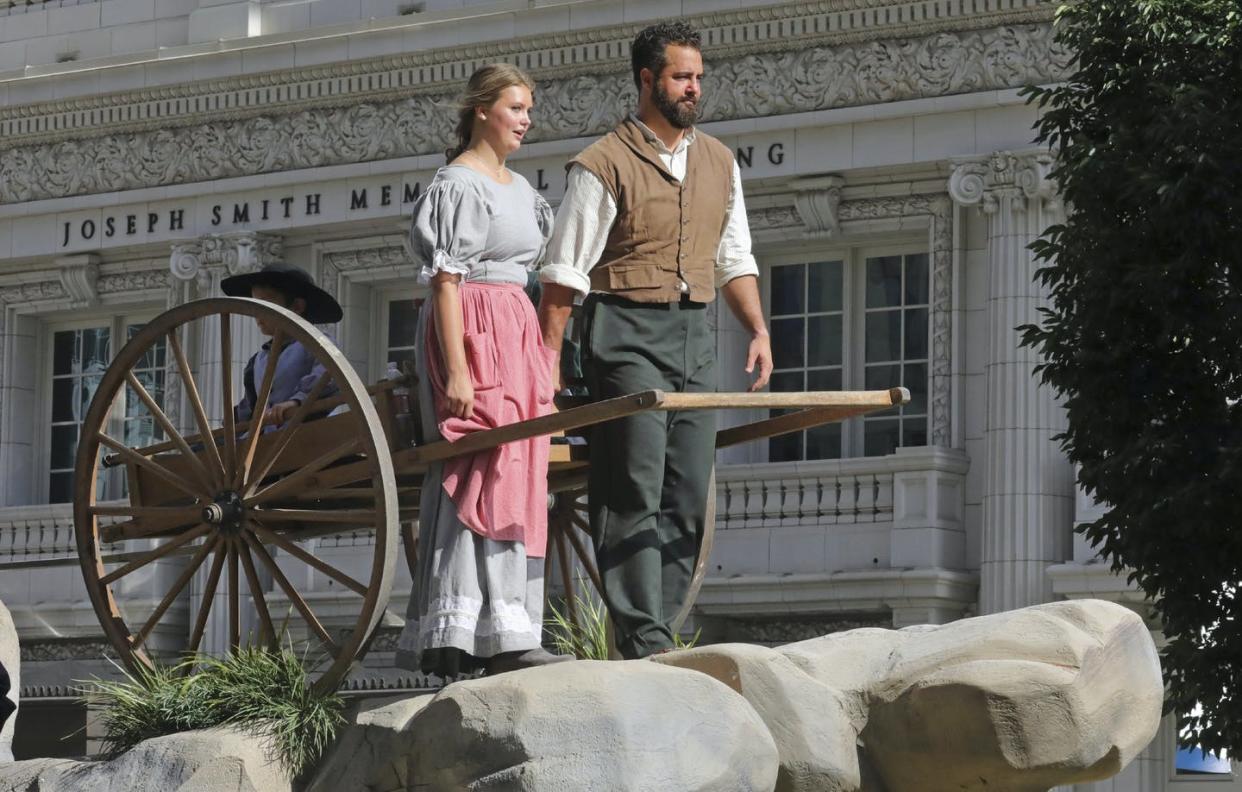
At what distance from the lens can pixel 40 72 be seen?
78.2 ft

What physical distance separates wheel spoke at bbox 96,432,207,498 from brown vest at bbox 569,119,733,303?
5.19ft

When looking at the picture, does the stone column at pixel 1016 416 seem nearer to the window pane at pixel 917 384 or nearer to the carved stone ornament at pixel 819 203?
the window pane at pixel 917 384

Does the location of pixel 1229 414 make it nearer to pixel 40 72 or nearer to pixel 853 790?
pixel 853 790

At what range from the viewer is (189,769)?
8156mm

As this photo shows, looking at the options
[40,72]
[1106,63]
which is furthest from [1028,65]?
[40,72]

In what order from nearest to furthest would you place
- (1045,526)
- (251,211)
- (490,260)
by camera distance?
(490,260) → (1045,526) → (251,211)

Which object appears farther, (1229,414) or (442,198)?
(1229,414)

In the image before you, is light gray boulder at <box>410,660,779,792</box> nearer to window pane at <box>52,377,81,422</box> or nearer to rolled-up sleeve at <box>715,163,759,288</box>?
rolled-up sleeve at <box>715,163,759,288</box>

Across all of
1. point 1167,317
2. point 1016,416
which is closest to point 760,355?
point 1167,317

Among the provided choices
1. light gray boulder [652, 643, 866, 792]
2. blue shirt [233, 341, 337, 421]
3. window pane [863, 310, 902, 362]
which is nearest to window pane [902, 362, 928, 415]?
window pane [863, 310, 902, 362]

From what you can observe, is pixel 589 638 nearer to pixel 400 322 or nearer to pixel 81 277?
pixel 400 322

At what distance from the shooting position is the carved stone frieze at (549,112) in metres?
19.8

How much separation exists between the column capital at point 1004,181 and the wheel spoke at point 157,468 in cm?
1099

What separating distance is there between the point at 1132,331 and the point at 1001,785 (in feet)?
20.3
